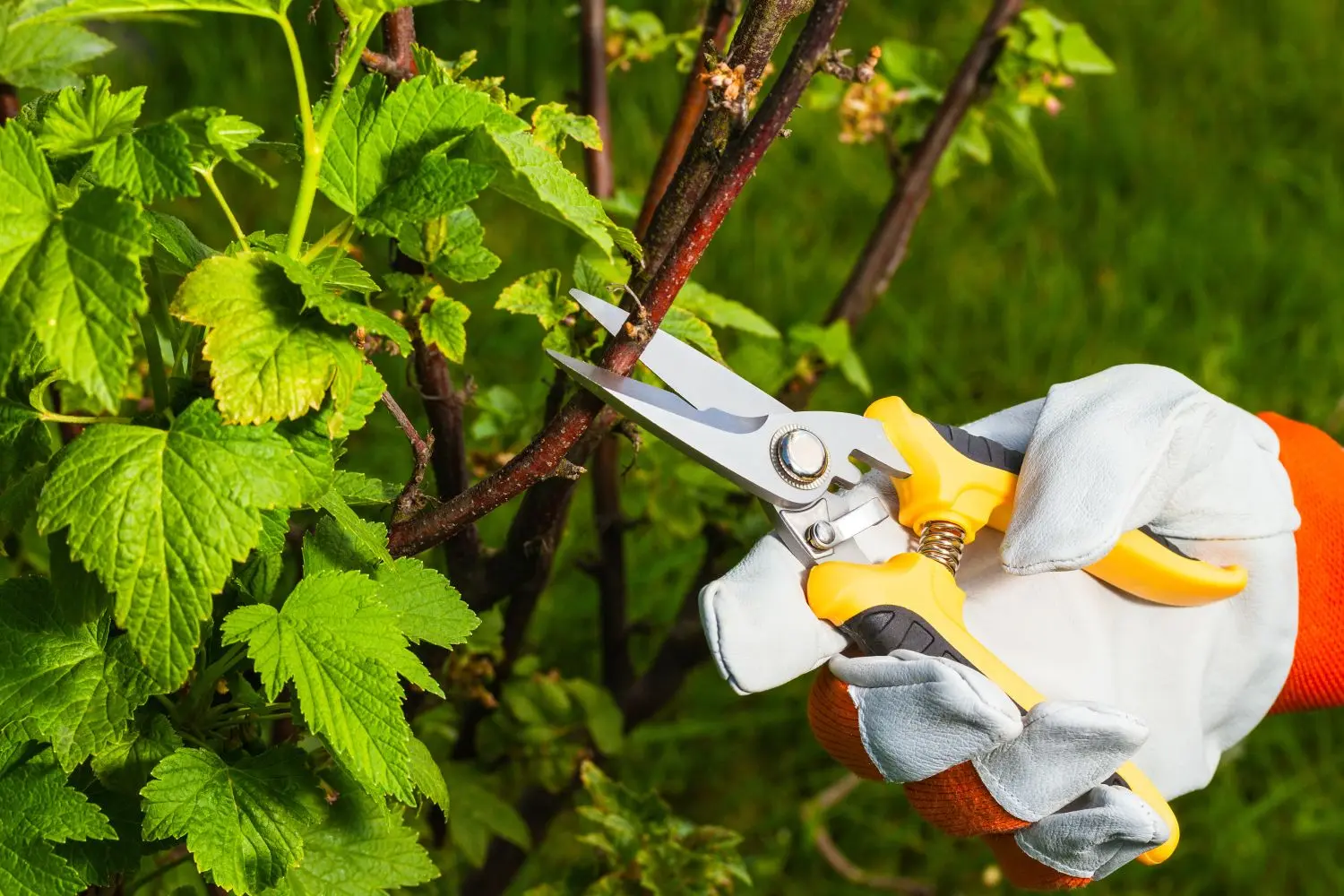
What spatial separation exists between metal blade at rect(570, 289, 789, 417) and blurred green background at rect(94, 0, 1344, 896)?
847 millimetres

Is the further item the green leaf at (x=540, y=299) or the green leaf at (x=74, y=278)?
the green leaf at (x=540, y=299)

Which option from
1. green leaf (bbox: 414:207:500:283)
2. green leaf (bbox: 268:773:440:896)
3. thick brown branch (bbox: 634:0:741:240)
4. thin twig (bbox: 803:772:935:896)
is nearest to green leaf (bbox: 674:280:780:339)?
thick brown branch (bbox: 634:0:741:240)

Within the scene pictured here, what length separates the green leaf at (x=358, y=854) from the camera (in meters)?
0.85


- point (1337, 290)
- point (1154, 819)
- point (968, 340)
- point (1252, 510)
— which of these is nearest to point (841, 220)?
point (968, 340)

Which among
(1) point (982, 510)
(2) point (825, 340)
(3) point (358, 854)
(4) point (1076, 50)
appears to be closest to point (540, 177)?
(1) point (982, 510)

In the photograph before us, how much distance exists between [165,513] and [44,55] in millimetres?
500

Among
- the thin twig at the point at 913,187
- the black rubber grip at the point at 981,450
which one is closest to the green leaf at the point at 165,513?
the black rubber grip at the point at 981,450

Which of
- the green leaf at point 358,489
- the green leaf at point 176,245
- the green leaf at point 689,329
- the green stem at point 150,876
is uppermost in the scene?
the green leaf at point 176,245

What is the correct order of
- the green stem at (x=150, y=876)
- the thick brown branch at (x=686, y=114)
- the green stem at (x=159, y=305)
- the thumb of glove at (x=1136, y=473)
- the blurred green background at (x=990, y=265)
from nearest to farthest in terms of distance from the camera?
the green stem at (x=159, y=305)
the thumb of glove at (x=1136, y=473)
the green stem at (x=150, y=876)
the thick brown branch at (x=686, y=114)
the blurred green background at (x=990, y=265)

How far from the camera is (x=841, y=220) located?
2.36 m

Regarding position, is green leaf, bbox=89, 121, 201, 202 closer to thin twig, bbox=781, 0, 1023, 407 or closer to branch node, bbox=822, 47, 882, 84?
branch node, bbox=822, 47, 882, 84

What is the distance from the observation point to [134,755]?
0.79m

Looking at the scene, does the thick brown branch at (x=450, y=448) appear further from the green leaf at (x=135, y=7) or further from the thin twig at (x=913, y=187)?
the thin twig at (x=913, y=187)

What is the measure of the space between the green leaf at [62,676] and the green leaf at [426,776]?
0.18 meters
